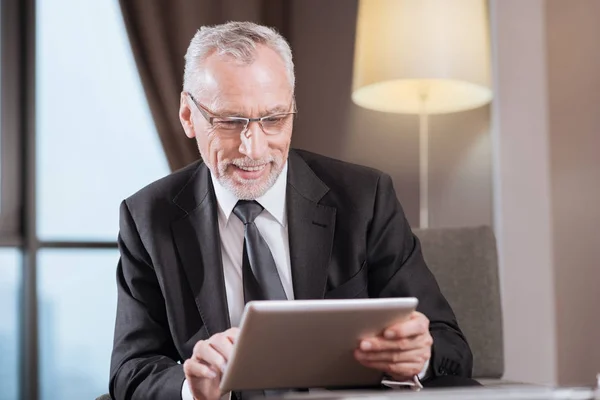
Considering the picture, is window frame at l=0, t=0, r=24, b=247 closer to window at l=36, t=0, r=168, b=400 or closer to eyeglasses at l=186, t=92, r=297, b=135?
window at l=36, t=0, r=168, b=400

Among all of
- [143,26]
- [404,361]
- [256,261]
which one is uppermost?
[143,26]

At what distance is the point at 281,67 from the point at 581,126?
210cm

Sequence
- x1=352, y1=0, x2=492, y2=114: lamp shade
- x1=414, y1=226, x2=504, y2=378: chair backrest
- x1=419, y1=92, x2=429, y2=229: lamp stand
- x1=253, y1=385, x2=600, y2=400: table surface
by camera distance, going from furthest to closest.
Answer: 1. x1=419, y1=92, x2=429, y2=229: lamp stand
2. x1=352, y1=0, x2=492, y2=114: lamp shade
3. x1=414, y1=226, x2=504, y2=378: chair backrest
4. x1=253, y1=385, x2=600, y2=400: table surface

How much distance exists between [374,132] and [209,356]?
95.4 inches

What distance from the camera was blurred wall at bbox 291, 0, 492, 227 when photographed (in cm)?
365

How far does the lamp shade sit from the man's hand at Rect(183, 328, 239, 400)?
1.73 metres

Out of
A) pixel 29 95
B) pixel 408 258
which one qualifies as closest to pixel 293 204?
pixel 408 258

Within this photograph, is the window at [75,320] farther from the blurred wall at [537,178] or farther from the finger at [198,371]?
the finger at [198,371]

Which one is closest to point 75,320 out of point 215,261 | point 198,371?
point 215,261

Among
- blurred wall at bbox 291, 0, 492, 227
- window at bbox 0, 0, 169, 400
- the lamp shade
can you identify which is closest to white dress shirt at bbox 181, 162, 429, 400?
the lamp shade

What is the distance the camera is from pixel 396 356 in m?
1.47

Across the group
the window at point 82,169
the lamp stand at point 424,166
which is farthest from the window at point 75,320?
the lamp stand at point 424,166

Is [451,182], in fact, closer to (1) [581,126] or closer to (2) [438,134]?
(2) [438,134]

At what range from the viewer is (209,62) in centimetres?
185
